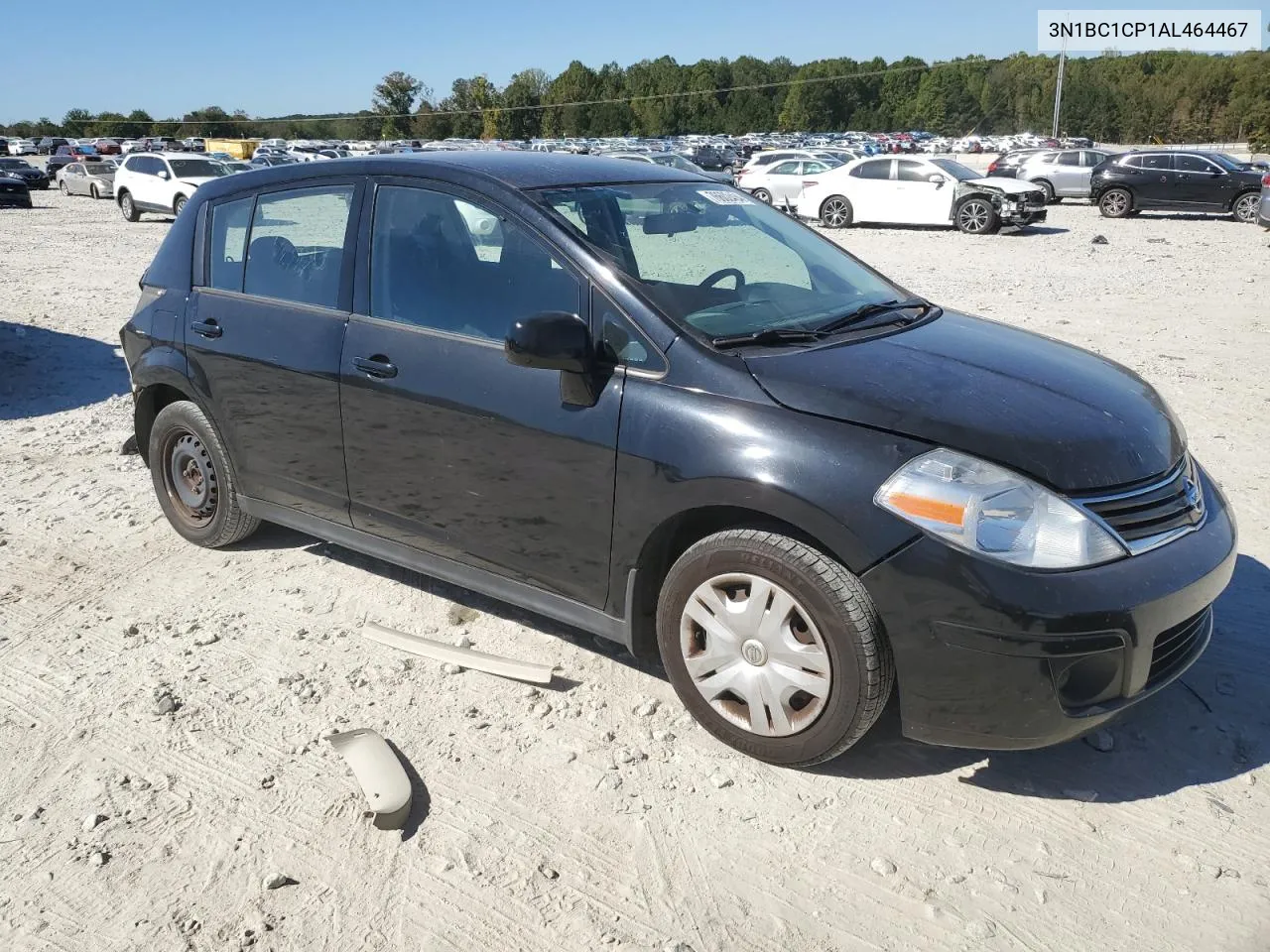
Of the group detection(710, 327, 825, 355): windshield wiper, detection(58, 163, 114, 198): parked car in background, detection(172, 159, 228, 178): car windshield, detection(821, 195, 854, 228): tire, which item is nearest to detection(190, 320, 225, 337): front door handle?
detection(710, 327, 825, 355): windshield wiper

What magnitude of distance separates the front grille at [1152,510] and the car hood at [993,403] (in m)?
0.05

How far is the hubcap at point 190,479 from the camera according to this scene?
188 inches

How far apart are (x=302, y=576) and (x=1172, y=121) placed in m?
90.1

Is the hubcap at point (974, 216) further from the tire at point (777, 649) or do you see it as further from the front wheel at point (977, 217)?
the tire at point (777, 649)

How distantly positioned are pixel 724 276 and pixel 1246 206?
23.3 m

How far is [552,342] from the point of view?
314 centimetres

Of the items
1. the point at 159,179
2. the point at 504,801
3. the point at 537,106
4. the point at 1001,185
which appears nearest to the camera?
the point at 504,801

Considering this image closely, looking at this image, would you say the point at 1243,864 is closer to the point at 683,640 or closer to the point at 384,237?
the point at 683,640

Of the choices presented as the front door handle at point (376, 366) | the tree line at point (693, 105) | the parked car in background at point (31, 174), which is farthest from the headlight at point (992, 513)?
the tree line at point (693, 105)

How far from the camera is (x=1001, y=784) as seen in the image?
314cm

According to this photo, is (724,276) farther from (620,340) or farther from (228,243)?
(228,243)

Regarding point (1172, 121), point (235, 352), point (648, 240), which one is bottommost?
point (235, 352)

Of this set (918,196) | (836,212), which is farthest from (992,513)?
(836,212)

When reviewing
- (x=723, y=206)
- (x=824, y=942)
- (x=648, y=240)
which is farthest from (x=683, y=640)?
(x=723, y=206)
